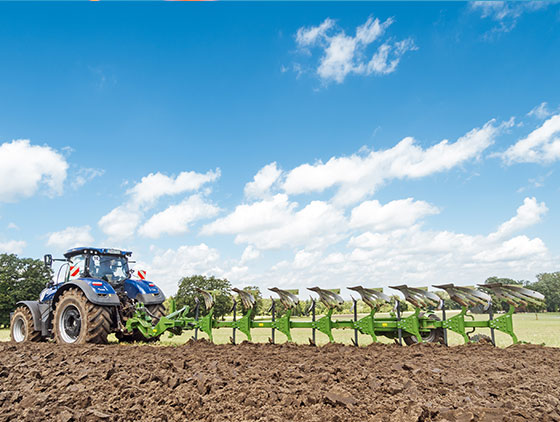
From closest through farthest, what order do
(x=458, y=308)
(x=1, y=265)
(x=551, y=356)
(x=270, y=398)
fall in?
1. (x=270, y=398)
2. (x=551, y=356)
3. (x=458, y=308)
4. (x=1, y=265)

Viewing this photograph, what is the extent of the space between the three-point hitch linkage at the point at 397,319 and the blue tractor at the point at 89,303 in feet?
3.90

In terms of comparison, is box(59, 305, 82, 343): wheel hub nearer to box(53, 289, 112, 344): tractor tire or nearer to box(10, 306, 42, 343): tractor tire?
box(53, 289, 112, 344): tractor tire

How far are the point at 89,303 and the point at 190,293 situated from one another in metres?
5.52

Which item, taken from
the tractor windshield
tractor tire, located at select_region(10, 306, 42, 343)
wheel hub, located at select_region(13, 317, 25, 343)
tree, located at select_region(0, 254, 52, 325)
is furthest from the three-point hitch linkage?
tree, located at select_region(0, 254, 52, 325)

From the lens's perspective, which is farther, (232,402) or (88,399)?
(88,399)

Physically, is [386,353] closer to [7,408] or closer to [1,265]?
[7,408]

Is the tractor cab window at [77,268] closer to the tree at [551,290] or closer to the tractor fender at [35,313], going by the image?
the tractor fender at [35,313]

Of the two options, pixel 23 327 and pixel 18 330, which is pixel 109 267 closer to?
pixel 23 327

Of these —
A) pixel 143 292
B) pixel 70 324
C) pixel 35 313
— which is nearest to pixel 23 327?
pixel 35 313

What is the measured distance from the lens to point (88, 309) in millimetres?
8758

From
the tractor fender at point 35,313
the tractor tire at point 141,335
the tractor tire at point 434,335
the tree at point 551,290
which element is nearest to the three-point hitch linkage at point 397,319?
the tractor tire at point 434,335

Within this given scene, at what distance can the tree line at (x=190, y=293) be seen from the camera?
871cm

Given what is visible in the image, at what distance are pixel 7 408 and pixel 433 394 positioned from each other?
14.5 feet

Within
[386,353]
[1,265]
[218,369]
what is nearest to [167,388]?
[218,369]
